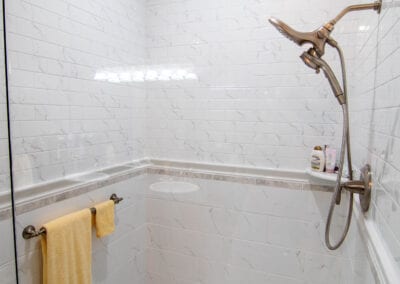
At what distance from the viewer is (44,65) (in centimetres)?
123

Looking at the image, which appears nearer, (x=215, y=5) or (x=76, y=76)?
(x=76, y=76)

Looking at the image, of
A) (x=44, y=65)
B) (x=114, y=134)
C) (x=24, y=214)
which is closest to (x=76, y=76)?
(x=44, y=65)

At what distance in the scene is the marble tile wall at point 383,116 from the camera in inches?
27.6

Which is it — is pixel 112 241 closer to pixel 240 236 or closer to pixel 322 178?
pixel 240 236

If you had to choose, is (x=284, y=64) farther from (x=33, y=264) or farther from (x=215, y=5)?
(x=33, y=264)

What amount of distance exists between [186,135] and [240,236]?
77 cm

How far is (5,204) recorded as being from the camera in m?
1.09

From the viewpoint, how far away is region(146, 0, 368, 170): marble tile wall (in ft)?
5.08

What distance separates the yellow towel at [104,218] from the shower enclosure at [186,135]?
0.27 feet

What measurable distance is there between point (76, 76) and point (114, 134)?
433 mm

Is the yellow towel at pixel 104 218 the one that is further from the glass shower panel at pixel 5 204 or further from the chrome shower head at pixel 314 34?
the chrome shower head at pixel 314 34

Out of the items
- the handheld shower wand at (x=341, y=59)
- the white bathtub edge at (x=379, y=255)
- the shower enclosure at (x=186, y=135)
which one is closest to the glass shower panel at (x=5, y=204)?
the shower enclosure at (x=186, y=135)

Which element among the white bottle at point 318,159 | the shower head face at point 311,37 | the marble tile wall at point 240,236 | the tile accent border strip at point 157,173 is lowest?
the marble tile wall at point 240,236

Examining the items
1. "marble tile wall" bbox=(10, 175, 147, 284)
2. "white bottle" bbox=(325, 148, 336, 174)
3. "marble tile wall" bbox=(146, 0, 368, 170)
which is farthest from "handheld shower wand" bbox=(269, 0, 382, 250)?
"marble tile wall" bbox=(10, 175, 147, 284)
